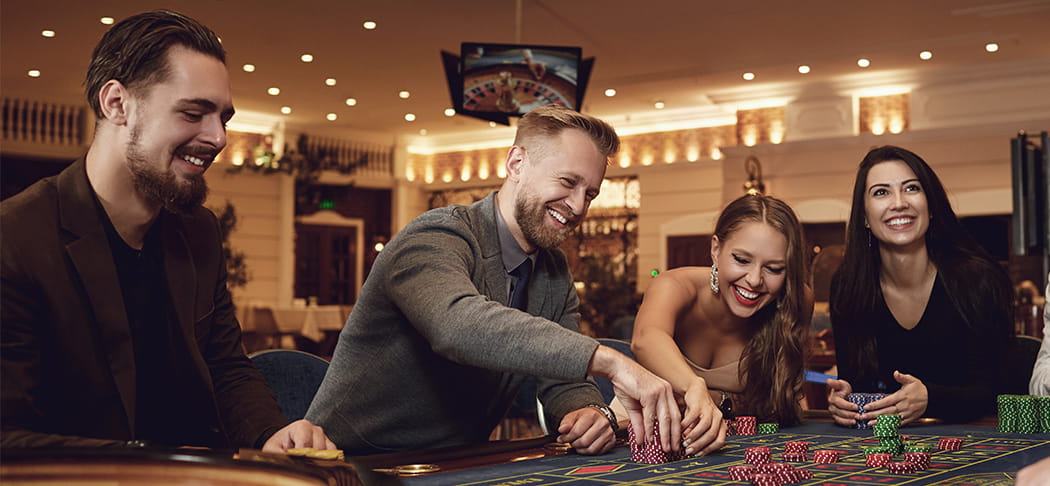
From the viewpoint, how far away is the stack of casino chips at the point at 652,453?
5.39 feet

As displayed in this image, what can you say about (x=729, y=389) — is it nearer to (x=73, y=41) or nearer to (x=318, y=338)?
(x=73, y=41)

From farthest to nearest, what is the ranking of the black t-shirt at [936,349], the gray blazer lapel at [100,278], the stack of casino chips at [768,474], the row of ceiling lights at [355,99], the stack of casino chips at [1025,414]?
the row of ceiling lights at [355,99]
the black t-shirt at [936,349]
the stack of casino chips at [1025,414]
the gray blazer lapel at [100,278]
the stack of casino chips at [768,474]

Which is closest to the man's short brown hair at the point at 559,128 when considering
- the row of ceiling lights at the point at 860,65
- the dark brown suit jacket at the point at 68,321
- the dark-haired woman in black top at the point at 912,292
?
the dark brown suit jacket at the point at 68,321

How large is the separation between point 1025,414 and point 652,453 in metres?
1.02

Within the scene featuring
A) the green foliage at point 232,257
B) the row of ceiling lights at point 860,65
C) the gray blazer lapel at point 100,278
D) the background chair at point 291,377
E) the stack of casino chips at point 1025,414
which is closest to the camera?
the gray blazer lapel at point 100,278

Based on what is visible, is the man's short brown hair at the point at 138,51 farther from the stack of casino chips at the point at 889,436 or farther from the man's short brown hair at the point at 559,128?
the stack of casino chips at the point at 889,436

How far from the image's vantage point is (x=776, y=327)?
8.75 ft

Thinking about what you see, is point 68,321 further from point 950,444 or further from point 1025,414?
point 1025,414

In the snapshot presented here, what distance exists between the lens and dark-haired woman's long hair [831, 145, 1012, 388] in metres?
2.71

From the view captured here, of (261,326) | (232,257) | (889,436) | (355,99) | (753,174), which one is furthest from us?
(232,257)

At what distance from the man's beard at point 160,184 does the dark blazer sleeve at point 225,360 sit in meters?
0.19

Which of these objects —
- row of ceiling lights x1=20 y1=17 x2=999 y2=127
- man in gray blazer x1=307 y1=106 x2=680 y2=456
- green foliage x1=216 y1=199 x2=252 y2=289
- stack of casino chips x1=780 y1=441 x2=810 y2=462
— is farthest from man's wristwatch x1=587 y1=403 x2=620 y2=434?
green foliage x1=216 y1=199 x2=252 y2=289

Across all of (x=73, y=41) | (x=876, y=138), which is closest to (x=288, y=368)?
(x=73, y=41)

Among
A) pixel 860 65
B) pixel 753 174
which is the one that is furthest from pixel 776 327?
pixel 753 174
